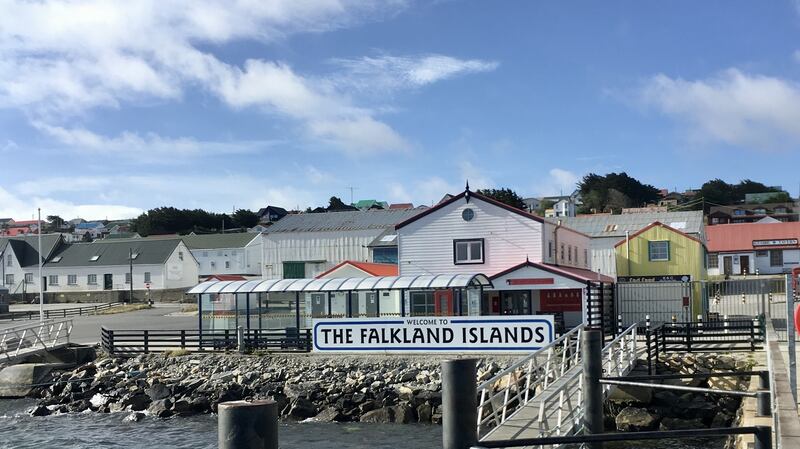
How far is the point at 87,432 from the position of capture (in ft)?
78.2

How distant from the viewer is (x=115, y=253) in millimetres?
81875

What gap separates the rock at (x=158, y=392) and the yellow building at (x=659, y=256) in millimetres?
22567

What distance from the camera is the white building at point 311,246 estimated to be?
209ft

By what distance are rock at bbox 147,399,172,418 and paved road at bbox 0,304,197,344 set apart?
559 inches

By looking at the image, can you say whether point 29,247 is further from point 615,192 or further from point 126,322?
point 615,192

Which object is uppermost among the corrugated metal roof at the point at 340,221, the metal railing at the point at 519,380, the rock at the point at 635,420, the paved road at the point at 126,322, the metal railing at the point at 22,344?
the corrugated metal roof at the point at 340,221

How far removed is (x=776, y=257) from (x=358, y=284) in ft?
173

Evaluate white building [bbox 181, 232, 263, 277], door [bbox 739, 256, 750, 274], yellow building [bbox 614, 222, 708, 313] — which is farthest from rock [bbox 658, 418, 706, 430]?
white building [bbox 181, 232, 263, 277]

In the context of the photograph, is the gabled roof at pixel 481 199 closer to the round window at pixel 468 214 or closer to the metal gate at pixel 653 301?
the round window at pixel 468 214

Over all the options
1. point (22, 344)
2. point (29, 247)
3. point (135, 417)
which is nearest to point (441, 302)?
point (135, 417)

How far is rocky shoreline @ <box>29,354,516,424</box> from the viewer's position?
81.4 feet

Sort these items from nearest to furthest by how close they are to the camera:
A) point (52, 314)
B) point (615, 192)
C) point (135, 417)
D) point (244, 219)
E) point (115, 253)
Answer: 1. point (135, 417)
2. point (52, 314)
3. point (115, 253)
4. point (615, 192)
5. point (244, 219)

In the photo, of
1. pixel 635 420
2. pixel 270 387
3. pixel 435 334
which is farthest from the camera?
pixel 435 334

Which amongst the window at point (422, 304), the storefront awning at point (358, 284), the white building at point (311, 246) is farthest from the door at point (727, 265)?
the window at point (422, 304)
